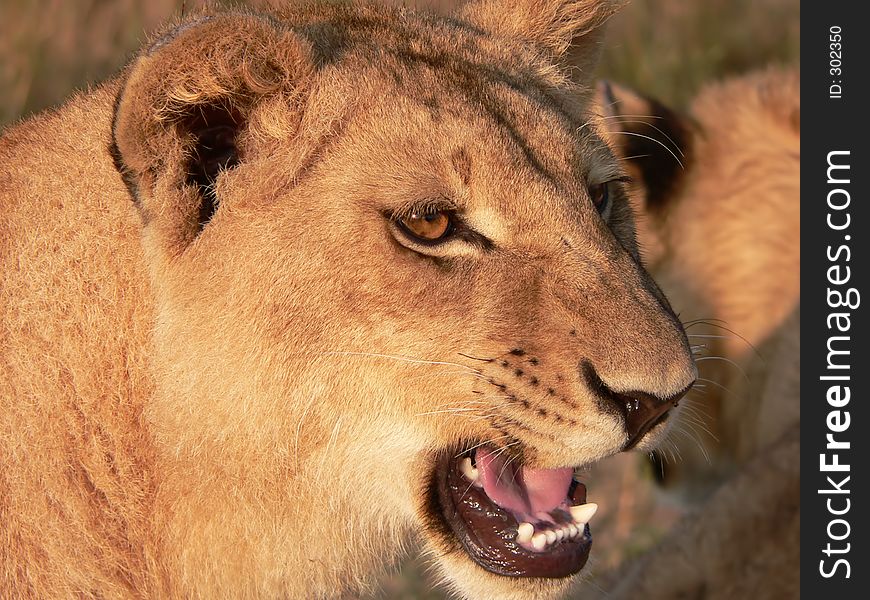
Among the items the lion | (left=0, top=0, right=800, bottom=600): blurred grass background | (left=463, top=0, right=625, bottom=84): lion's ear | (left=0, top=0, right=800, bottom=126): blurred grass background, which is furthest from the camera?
(left=0, top=0, right=800, bottom=126): blurred grass background

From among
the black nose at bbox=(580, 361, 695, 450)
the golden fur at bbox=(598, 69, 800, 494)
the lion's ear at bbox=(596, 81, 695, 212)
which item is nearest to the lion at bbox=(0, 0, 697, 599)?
the black nose at bbox=(580, 361, 695, 450)

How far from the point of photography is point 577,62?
11.2 feet

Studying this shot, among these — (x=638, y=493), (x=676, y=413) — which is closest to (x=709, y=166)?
(x=638, y=493)

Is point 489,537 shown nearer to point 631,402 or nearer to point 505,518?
point 505,518

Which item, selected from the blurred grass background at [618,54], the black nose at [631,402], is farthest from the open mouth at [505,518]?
the blurred grass background at [618,54]

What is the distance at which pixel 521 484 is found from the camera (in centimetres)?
274

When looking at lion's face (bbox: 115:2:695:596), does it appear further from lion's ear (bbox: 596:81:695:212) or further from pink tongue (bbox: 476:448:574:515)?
lion's ear (bbox: 596:81:695:212)

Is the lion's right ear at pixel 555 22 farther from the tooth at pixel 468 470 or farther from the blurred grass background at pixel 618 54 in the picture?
the blurred grass background at pixel 618 54

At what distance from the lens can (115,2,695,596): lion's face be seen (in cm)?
249

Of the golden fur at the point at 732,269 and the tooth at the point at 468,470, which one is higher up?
the golden fur at the point at 732,269

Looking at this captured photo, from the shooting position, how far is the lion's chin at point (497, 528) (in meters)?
2.63

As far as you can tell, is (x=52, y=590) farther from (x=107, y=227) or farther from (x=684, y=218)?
(x=684, y=218)
